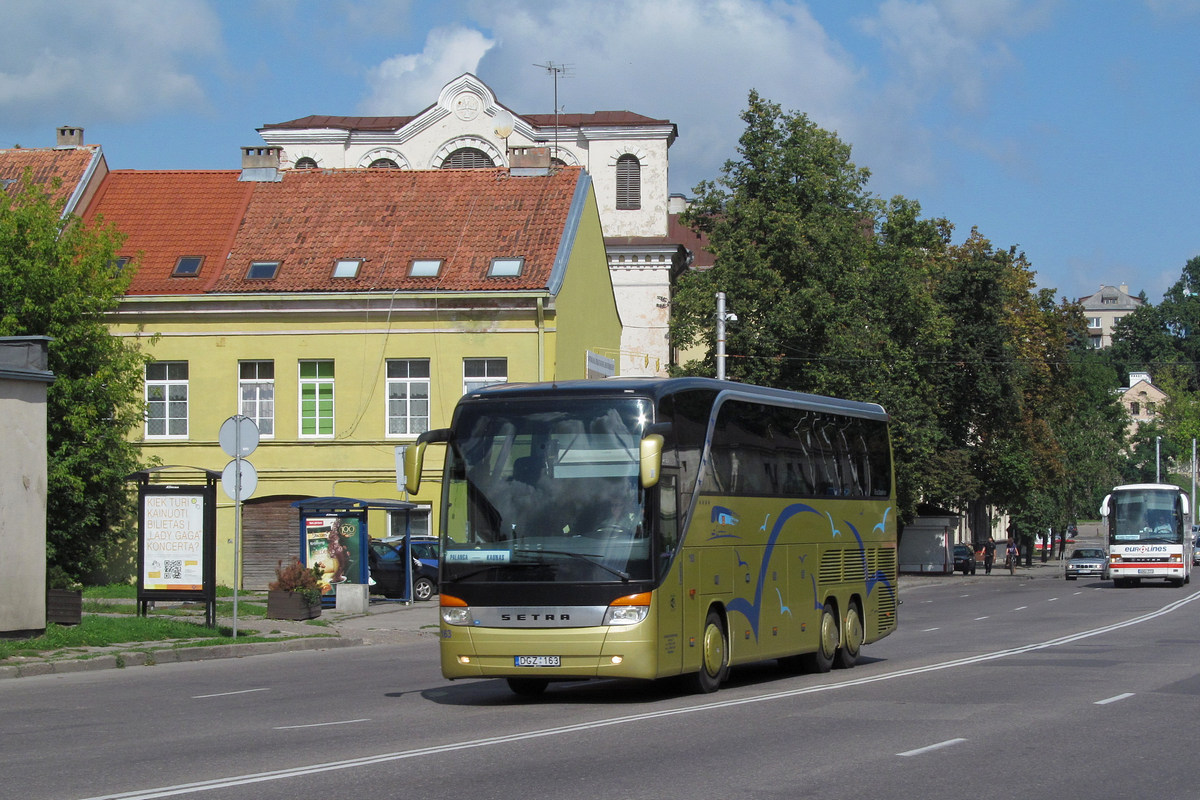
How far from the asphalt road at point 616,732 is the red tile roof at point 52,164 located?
26459 millimetres

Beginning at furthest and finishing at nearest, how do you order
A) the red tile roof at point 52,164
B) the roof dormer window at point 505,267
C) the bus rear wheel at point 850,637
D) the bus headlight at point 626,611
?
the red tile roof at point 52,164
the roof dormer window at point 505,267
the bus rear wheel at point 850,637
the bus headlight at point 626,611

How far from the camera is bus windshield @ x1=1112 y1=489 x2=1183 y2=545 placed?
152ft

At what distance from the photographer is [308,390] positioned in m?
38.9

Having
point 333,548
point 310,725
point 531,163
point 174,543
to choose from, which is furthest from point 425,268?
point 310,725

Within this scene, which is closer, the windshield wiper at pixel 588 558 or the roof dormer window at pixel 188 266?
the windshield wiper at pixel 588 558

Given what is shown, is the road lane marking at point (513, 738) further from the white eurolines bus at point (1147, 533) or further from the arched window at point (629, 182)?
the arched window at point (629, 182)

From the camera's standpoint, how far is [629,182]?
64.2 metres

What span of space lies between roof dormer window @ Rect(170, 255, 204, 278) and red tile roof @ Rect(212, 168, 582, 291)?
0.87m

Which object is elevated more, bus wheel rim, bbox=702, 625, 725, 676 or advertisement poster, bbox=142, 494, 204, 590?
advertisement poster, bbox=142, 494, 204, 590

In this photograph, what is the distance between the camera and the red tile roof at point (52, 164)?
41.9 m

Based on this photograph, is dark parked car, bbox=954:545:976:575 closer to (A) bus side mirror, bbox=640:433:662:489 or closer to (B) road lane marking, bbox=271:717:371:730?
(A) bus side mirror, bbox=640:433:662:489

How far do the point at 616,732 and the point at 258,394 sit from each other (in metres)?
29.3

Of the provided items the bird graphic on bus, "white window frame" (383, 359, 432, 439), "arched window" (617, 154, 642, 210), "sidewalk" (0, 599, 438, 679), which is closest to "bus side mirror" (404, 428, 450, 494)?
the bird graphic on bus

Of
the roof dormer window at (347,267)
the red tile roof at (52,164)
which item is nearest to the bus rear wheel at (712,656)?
the roof dormer window at (347,267)
